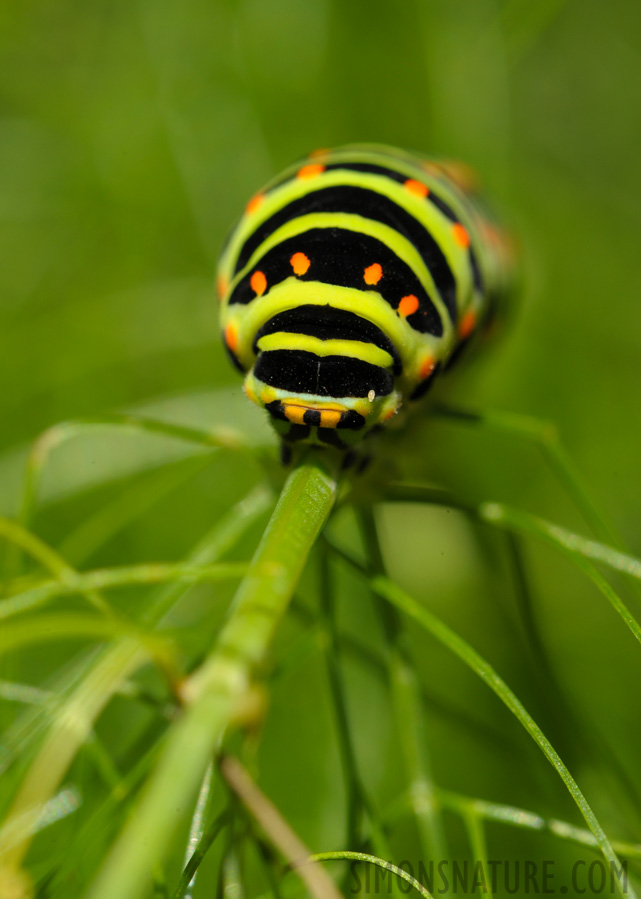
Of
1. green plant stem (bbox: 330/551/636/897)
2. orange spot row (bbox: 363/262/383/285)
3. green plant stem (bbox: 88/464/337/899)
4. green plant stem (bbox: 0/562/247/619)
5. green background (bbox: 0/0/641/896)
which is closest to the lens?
green plant stem (bbox: 88/464/337/899)

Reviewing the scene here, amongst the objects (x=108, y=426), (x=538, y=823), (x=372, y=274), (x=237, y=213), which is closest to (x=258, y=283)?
(x=372, y=274)

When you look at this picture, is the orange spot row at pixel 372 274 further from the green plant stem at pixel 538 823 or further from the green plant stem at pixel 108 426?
the green plant stem at pixel 538 823

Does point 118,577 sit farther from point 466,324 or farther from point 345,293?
point 466,324

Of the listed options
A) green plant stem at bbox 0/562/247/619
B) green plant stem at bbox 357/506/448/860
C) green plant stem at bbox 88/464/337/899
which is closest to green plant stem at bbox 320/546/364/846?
green plant stem at bbox 357/506/448/860

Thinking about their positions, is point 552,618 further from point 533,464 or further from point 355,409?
point 355,409

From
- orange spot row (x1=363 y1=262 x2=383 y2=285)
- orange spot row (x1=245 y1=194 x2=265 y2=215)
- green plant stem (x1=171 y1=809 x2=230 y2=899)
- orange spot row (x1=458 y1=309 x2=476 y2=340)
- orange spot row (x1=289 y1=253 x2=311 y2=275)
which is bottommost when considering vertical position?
green plant stem (x1=171 y1=809 x2=230 y2=899)

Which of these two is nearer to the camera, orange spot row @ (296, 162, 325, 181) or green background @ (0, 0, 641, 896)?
orange spot row @ (296, 162, 325, 181)

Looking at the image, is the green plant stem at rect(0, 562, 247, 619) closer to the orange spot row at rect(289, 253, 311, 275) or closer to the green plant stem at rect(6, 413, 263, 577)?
the green plant stem at rect(6, 413, 263, 577)
